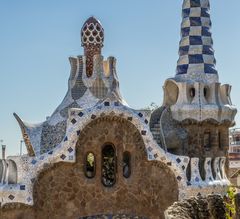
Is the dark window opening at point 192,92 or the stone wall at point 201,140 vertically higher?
the dark window opening at point 192,92

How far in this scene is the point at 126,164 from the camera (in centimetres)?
998

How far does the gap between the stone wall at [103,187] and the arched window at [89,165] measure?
0.34 ft

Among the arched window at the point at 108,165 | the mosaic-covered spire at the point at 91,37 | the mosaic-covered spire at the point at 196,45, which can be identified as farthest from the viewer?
the mosaic-covered spire at the point at 196,45

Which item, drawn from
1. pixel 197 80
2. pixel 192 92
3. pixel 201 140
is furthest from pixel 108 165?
pixel 197 80

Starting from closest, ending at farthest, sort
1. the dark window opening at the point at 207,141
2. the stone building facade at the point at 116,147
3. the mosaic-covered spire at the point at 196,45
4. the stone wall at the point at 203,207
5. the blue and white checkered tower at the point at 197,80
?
the stone wall at the point at 203,207
the stone building facade at the point at 116,147
the blue and white checkered tower at the point at 197,80
the dark window opening at the point at 207,141
the mosaic-covered spire at the point at 196,45

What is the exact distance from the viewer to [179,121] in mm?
11703

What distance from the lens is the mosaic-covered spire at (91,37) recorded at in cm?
1151

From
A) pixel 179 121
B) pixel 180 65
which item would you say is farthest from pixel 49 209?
pixel 180 65

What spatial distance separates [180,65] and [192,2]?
148 cm

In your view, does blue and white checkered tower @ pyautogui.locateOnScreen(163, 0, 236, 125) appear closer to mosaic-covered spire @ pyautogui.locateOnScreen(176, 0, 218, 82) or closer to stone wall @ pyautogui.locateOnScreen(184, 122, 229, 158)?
mosaic-covered spire @ pyautogui.locateOnScreen(176, 0, 218, 82)

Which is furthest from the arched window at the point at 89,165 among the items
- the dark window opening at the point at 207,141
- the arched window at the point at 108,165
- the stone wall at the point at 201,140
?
the dark window opening at the point at 207,141

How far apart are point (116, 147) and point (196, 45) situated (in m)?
3.62

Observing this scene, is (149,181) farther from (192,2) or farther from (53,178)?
(192,2)

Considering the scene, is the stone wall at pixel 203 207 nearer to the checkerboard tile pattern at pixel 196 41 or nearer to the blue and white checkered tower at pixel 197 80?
the blue and white checkered tower at pixel 197 80
